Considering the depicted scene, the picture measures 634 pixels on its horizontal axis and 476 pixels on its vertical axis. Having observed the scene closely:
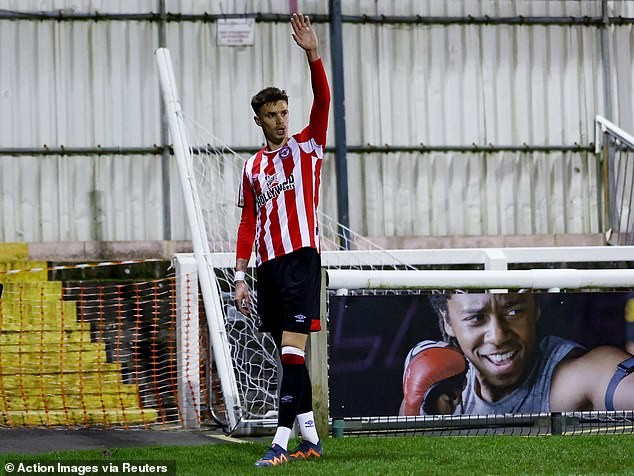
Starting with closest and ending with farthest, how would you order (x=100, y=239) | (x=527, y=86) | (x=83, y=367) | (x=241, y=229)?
(x=241, y=229), (x=83, y=367), (x=100, y=239), (x=527, y=86)

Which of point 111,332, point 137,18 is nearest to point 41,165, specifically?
point 137,18

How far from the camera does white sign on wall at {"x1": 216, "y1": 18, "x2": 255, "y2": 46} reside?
15.2 m

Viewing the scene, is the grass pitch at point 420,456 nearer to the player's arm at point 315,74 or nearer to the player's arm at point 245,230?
the player's arm at point 245,230

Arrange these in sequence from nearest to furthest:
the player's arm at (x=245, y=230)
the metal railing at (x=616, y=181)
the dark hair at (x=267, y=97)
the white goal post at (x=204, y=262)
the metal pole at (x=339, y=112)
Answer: the dark hair at (x=267, y=97)
the player's arm at (x=245, y=230)
the white goal post at (x=204, y=262)
the metal pole at (x=339, y=112)
the metal railing at (x=616, y=181)

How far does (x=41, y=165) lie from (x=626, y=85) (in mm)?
7328

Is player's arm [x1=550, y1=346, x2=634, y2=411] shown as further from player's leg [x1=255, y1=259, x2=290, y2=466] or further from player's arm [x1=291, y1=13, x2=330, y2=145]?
player's arm [x1=291, y1=13, x2=330, y2=145]

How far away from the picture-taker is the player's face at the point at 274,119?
6.39m

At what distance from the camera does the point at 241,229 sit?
6758 millimetres

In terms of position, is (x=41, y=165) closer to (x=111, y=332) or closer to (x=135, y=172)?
(x=135, y=172)

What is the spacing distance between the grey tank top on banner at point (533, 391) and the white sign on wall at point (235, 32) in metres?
8.06

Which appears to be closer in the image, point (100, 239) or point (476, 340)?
point (476, 340)

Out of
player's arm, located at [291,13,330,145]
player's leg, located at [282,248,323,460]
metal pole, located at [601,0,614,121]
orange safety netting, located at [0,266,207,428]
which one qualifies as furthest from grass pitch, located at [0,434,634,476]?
metal pole, located at [601,0,614,121]

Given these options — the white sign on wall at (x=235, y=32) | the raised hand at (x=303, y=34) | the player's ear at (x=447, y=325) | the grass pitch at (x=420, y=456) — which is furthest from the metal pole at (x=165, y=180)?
the raised hand at (x=303, y=34)

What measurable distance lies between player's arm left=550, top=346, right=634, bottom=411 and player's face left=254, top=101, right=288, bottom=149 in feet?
9.17
